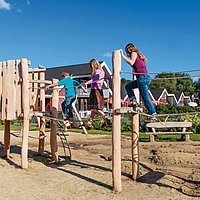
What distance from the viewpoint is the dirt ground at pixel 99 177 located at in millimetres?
5738

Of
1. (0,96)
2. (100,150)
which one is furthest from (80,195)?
(100,150)

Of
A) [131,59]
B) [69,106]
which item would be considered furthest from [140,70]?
[69,106]

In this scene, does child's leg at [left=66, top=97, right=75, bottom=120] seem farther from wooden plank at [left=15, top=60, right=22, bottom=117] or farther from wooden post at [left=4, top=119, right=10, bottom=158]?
wooden post at [left=4, top=119, right=10, bottom=158]

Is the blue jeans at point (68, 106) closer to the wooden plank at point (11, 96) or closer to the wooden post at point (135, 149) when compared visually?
the wooden plank at point (11, 96)

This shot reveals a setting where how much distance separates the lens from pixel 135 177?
268 inches

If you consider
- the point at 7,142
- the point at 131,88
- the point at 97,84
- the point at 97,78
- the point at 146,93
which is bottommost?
the point at 7,142

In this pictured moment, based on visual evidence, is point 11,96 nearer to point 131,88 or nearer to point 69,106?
point 69,106

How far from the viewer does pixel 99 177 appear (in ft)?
22.8

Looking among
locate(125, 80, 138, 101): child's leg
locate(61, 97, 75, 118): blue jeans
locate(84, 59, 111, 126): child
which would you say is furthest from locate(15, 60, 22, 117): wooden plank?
locate(125, 80, 138, 101): child's leg

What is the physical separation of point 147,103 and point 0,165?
4.23 meters

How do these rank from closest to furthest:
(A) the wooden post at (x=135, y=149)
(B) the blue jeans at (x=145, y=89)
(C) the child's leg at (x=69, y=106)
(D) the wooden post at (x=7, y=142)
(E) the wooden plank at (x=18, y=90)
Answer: (B) the blue jeans at (x=145, y=89) → (A) the wooden post at (x=135, y=149) → (E) the wooden plank at (x=18, y=90) → (C) the child's leg at (x=69, y=106) → (D) the wooden post at (x=7, y=142)

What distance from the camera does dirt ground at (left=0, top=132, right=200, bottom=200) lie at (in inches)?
226

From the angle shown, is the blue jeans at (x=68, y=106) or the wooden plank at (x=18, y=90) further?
the blue jeans at (x=68, y=106)

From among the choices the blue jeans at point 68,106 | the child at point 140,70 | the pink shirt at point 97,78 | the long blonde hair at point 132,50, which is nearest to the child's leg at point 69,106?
the blue jeans at point 68,106
